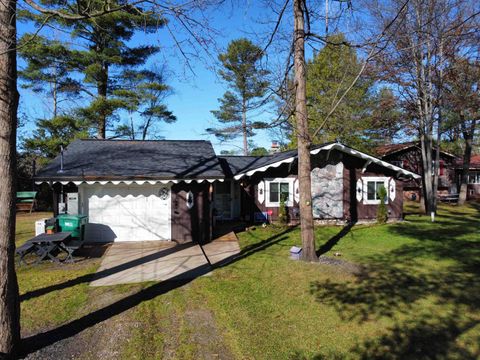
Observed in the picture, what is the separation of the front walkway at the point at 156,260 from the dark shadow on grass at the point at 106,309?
0.47ft

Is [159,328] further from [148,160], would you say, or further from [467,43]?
[467,43]

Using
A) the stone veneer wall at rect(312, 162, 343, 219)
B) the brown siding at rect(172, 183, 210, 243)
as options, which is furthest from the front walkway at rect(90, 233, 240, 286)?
the stone veneer wall at rect(312, 162, 343, 219)

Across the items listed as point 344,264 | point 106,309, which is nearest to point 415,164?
point 344,264

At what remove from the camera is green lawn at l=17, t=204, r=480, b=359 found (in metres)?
4.73

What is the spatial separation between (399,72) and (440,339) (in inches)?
713

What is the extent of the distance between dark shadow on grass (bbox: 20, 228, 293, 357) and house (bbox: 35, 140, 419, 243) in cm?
336

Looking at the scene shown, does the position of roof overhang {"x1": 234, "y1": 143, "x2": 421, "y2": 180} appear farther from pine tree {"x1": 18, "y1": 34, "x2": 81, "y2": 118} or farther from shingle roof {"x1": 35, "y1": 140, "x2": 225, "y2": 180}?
pine tree {"x1": 18, "y1": 34, "x2": 81, "y2": 118}

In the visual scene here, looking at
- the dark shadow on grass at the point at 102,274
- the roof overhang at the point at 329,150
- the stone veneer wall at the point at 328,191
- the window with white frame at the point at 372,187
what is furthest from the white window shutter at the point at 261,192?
the dark shadow on grass at the point at 102,274

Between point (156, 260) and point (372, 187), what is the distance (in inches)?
487

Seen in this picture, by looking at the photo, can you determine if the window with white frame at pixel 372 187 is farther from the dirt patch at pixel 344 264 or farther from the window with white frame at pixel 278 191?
the dirt patch at pixel 344 264

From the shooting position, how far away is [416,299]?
6469 mm

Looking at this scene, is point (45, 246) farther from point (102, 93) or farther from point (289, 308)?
point (102, 93)

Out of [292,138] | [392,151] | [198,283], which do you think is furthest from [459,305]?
[392,151]

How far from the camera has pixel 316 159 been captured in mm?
16281
